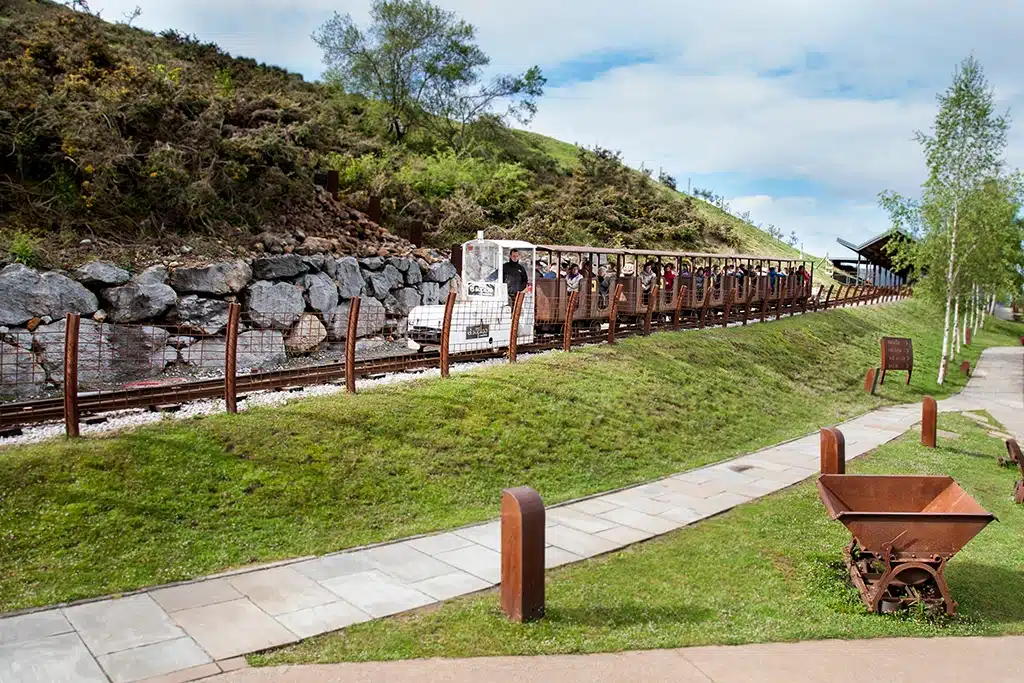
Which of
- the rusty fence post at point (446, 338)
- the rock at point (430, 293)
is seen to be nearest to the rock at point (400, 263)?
the rock at point (430, 293)

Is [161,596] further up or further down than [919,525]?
further down

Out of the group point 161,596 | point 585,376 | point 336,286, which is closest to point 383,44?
point 336,286

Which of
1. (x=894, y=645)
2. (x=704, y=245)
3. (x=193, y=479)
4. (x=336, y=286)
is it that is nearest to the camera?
(x=894, y=645)

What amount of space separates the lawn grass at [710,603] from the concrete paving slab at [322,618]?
0.13 meters

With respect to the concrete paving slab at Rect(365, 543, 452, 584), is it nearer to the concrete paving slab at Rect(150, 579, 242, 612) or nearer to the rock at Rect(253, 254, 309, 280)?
the concrete paving slab at Rect(150, 579, 242, 612)

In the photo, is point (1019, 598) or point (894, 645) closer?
point (894, 645)

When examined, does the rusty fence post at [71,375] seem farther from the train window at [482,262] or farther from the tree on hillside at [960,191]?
the tree on hillside at [960,191]

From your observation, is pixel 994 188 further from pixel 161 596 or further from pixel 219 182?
pixel 161 596

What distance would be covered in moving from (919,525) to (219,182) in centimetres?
1726

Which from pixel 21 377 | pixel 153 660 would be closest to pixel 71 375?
pixel 153 660

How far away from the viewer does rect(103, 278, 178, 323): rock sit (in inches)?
536

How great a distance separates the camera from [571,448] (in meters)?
10.9

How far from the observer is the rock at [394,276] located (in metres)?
19.6

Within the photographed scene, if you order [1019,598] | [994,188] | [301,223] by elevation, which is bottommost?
[1019,598]
